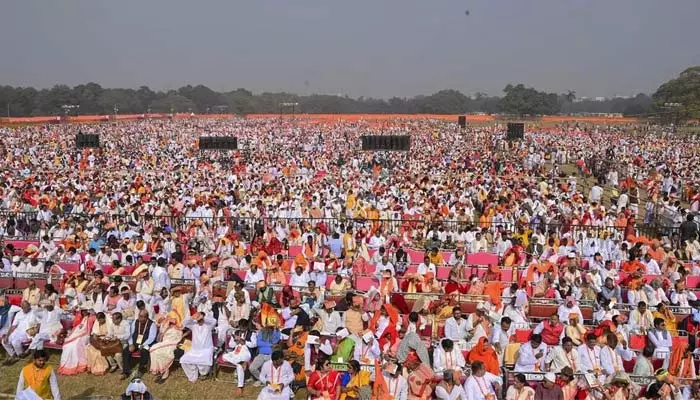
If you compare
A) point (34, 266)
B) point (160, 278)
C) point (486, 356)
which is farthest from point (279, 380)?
point (34, 266)

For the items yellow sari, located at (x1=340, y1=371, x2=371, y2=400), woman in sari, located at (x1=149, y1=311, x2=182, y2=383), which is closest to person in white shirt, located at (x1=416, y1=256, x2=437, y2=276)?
yellow sari, located at (x1=340, y1=371, x2=371, y2=400)

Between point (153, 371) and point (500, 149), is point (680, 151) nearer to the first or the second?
point (500, 149)

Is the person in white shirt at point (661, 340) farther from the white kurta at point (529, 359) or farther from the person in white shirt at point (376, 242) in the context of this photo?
the person in white shirt at point (376, 242)

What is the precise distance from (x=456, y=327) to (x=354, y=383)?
201cm

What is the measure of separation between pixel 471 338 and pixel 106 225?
10.5 m

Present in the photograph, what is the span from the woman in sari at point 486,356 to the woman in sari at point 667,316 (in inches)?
112

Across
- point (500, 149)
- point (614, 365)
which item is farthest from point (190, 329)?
point (500, 149)

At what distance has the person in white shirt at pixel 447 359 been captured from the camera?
7539 millimetres

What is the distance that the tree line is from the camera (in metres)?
73.5

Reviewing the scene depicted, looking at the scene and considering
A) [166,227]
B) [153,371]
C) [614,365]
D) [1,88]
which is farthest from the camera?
[1,88]

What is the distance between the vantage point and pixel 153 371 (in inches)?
329

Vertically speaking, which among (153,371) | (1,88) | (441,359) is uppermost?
(1,88)

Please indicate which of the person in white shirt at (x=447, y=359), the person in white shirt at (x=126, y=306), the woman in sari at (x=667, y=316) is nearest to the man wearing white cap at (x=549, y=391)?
the person in white shirt at (x=447, y=359)

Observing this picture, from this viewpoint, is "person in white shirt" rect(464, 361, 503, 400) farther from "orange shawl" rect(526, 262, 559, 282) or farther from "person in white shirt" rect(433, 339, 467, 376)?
"orange shawl" rect(526, 262, 559, 282)
